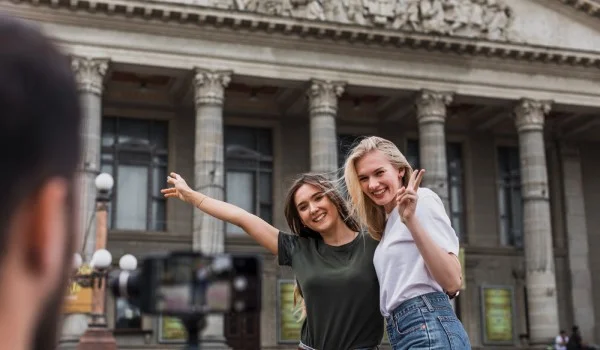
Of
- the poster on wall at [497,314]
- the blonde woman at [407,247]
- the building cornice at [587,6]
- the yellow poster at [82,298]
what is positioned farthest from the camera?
the poster on wall at [497,314]

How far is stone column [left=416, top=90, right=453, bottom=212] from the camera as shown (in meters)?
30.6

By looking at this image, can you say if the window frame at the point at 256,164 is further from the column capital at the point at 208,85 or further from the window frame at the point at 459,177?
the window frame at the point at 459,177

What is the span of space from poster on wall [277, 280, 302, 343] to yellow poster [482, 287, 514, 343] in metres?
8.61

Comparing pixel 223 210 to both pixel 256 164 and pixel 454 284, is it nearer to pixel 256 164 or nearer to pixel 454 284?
pixel 454 284

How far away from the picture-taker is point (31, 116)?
1.08 m

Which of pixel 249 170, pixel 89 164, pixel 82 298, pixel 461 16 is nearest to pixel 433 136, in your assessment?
pixel 461 16

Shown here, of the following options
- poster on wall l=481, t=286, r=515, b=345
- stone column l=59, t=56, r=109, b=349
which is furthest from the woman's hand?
poster on wall l=481, t=286, r=515, b=345

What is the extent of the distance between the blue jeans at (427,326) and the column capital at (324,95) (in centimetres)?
2630

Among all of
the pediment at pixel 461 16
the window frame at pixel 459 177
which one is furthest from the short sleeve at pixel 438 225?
the window frame at pixel 459 177

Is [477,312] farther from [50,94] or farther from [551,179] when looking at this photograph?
[50,94]

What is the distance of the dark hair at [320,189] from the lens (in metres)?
4.07

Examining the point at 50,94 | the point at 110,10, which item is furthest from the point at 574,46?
the point at 50,94

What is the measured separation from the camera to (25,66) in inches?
42.9

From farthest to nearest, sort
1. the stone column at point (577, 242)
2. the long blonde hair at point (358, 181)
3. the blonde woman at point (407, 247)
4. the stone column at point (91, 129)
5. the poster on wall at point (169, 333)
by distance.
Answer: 1. the stone column at point (577, 242)
2. the poster on wall at point (169, 333)
3. the stone column at point (91, 129)
4. the long blonde hair at point (358, 181)
5. the blonde woman at point (407, 247)
